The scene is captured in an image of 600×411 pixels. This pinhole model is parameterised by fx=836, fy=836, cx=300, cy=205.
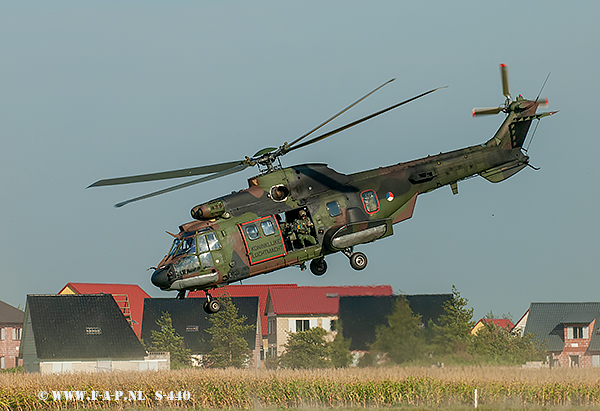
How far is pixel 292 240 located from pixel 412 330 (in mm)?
11644

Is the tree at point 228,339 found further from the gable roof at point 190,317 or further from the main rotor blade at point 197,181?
the main rotor blade at point 197,181

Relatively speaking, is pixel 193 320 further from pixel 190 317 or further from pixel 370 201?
pixel 370 201

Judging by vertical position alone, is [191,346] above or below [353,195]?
below

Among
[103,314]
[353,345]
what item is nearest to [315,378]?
[353,345]

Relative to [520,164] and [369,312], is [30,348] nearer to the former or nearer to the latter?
[369,312]

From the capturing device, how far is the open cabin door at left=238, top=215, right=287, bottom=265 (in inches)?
1304

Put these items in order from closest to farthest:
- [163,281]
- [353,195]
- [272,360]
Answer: [163,281] → [353,195] → [272,360]

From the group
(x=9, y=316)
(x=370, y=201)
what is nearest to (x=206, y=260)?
(x=370, y=201)

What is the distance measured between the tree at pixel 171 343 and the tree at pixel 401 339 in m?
34.0

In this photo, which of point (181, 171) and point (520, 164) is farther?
point (520, 164)

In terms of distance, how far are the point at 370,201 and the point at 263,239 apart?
551cm

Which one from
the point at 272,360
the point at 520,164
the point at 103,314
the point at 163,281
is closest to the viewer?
the point at 163,281

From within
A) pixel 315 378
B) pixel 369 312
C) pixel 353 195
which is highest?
pixel 353 195

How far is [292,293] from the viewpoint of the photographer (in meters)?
75.7
